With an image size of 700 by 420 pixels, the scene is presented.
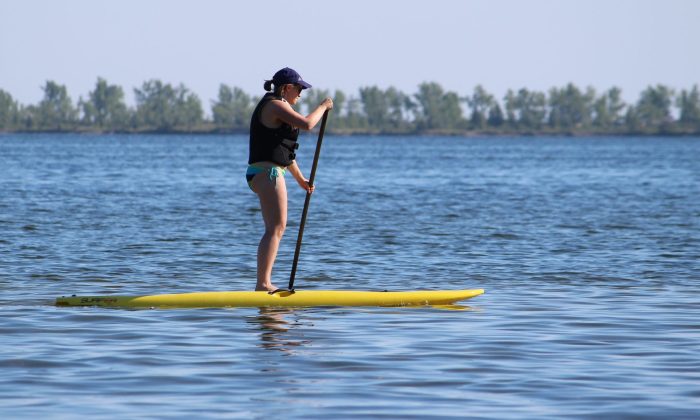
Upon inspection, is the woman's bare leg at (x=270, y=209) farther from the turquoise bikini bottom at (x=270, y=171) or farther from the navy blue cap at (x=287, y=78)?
the navy blue cap at (x=287, y=78)

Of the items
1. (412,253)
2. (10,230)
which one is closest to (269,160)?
(412,253)

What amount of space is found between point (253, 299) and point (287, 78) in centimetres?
195

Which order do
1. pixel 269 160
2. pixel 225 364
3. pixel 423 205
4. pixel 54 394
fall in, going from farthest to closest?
1. pixel 423 205
2. pixel 269 160
3. pixel 225 364
4. pixel 54 394

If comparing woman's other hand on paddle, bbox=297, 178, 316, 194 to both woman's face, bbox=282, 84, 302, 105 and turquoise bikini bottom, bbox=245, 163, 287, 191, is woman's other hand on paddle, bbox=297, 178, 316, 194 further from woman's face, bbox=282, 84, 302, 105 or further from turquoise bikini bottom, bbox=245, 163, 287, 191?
woman's face, bbox=282, 84, 302, 105

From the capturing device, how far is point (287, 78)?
36.1 feet

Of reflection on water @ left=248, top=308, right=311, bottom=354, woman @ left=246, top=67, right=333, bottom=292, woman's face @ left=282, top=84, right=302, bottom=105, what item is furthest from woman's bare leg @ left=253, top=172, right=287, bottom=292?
→ woman's face @ left=282, top=84, right=302, bottom=105

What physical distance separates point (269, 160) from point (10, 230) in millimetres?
11550

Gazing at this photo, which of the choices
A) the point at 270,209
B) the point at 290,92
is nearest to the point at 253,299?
the point at 270,209

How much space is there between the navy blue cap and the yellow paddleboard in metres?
1.85

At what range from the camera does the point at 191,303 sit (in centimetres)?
1121

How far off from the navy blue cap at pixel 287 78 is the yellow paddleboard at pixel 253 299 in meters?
1.85

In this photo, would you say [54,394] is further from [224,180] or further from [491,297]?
[224,180]

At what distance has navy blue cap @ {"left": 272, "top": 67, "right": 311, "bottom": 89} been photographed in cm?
1098

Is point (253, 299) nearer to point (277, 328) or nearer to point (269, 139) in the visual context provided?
point (277, 328)
